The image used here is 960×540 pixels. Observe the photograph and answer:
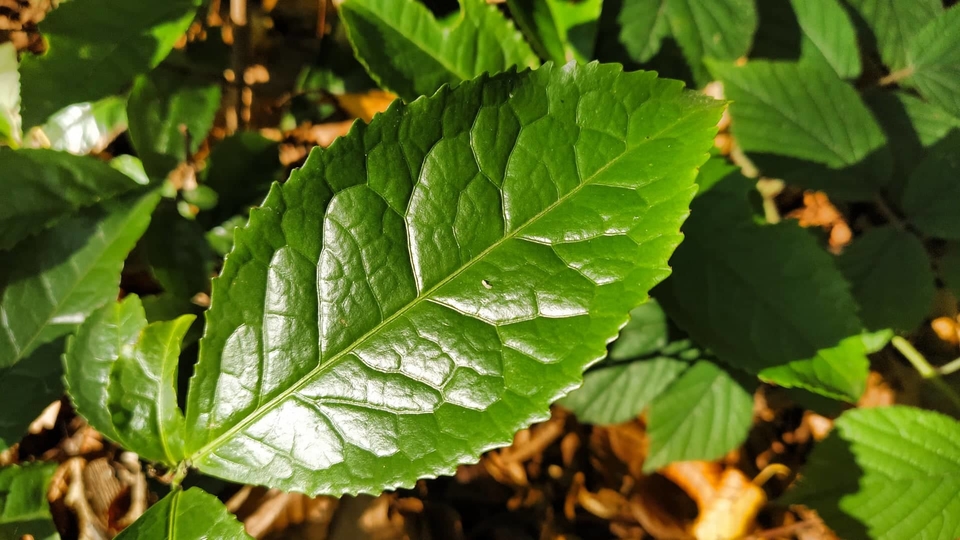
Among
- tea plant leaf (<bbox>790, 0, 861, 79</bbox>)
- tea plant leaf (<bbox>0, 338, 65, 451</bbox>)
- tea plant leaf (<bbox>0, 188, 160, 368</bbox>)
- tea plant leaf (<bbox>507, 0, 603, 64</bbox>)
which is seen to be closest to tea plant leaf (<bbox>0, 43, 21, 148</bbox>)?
tea plant leaf (<bbox>0, 188, 160, 368</bbox>)

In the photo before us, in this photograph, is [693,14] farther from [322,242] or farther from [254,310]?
[254,310]

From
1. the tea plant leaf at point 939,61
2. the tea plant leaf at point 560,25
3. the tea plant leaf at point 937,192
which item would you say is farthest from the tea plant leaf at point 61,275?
the tea plant leaf at point 939,61

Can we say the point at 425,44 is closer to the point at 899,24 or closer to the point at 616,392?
the point at 616,392

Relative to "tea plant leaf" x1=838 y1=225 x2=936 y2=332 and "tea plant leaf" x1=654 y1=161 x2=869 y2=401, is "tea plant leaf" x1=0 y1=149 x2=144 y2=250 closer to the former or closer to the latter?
"tea plant leaf" x1=654 y1=161 x2=869 y2=401

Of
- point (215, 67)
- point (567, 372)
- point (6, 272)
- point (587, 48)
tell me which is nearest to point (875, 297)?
point (587, 48)

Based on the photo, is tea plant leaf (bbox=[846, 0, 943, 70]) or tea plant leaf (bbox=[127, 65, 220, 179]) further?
tea plant leaf (bbox=[846, 0, 943, 70])

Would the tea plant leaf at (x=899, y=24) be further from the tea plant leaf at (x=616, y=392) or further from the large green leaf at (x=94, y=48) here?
the large green leaf at (x=94, y=48)
